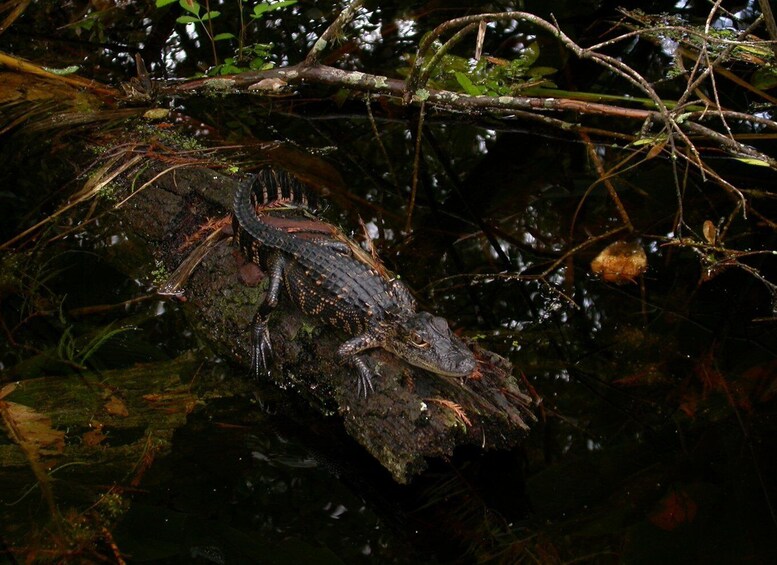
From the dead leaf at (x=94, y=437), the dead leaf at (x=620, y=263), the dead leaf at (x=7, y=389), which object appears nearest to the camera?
the dead leaf at (x=94, y=437)

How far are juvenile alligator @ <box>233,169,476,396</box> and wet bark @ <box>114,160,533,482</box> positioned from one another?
0.07 meters

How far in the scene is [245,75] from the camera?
17.3 feet

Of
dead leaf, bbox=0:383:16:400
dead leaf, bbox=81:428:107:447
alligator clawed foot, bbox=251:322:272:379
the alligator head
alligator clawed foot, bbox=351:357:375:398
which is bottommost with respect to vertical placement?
dead leaf, bbox=81:428:107:447

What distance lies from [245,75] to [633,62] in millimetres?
3521

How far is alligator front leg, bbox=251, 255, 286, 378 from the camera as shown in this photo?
3752mm

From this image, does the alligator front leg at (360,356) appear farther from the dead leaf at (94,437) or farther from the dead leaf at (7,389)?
the dead leaf at (7,389)

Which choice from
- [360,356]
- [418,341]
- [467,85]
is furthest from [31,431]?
[467,85]

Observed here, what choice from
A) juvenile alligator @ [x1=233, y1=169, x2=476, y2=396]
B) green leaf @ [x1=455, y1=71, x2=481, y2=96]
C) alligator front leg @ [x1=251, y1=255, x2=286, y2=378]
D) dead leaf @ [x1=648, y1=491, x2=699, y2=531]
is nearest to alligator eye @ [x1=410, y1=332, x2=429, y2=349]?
juvenile alligator @ [x1=233, y1=169, x2=476, y2=396]

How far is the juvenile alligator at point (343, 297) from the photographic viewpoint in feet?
11.3

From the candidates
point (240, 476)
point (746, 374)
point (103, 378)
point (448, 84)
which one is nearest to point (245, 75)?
point (448, 84)

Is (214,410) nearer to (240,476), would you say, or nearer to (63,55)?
(240,476)

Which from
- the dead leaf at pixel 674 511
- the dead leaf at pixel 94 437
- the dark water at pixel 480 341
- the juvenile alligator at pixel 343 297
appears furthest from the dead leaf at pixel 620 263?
the dead leaf at pixel 94 437

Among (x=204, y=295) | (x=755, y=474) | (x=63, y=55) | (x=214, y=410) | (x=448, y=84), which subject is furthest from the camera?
(x=63, y=55)

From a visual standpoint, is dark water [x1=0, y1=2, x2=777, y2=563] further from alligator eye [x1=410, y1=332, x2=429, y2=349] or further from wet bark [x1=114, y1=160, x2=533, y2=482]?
alligator eye [x1=410, y1=332, x2=429, y2=349]
